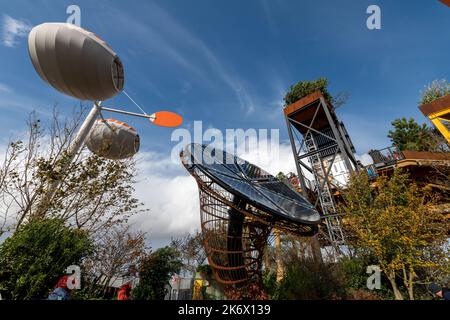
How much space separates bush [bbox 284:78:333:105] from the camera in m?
24.7

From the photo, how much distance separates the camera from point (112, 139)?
1087 cm

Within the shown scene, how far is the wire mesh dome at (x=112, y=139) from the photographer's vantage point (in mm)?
10523

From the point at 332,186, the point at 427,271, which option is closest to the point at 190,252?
the point at 332,186

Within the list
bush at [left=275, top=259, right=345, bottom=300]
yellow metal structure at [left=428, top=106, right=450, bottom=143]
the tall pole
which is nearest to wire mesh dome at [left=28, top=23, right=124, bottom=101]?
the tall pole

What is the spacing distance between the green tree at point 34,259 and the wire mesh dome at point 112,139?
4.32 meters

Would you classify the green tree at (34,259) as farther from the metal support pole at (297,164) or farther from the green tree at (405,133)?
the green tree at (405,133)

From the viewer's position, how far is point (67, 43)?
614 centimetres

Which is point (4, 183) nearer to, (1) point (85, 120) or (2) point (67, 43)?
(1) point (85, 120)

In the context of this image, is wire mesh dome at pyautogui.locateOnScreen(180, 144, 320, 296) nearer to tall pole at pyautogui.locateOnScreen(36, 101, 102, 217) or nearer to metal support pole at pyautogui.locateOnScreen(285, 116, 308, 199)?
tall pole at pyautogui.locateOnScreen(36, 101, 102, 217)

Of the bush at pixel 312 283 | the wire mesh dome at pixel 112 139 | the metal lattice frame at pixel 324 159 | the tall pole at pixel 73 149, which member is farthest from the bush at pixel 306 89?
the tall pole at pixel 73 149

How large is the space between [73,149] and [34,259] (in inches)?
150

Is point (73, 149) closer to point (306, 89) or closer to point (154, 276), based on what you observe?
point (154, 276)

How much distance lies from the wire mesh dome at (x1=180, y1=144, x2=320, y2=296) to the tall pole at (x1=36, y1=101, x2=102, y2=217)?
3.94 metres
